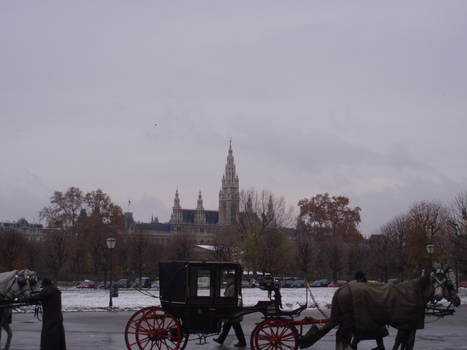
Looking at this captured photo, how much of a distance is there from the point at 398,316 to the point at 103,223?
7125 centimetres

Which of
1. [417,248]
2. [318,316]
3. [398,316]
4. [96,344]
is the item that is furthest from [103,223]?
[398,316]

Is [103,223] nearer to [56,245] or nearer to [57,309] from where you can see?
[56,245]

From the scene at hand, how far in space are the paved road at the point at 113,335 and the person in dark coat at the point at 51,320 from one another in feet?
9.41

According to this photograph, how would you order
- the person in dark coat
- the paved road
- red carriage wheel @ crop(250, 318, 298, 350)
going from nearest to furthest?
the person in dark coat → red carriage wheel @ crop(250, 318, 298, 350) → the paved road

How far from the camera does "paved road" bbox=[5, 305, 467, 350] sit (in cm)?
1463

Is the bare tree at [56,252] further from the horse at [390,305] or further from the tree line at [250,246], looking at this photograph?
the horse at [390,305]

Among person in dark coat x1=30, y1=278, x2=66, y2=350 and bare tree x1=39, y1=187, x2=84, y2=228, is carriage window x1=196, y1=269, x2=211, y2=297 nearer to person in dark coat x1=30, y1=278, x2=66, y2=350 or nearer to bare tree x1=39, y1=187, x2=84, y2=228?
person in dark coat x1=30, y1=278, x2=66, y2=350

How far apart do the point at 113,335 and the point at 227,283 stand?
5.24 meters

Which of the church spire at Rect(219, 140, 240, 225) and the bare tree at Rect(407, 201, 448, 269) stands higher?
the church spire at Rect(219, 140, 240, 225)

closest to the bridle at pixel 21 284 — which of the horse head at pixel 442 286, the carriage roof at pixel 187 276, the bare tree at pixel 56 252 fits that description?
the carriage roof at pixel 187 276

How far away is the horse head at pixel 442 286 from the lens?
11133 mm

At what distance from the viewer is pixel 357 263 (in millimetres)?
74625

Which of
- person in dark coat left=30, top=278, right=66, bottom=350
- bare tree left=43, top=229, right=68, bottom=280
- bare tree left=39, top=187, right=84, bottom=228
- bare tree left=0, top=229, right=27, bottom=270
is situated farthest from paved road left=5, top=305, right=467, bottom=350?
bare tree left=39, top=187, right=84, bottom=228

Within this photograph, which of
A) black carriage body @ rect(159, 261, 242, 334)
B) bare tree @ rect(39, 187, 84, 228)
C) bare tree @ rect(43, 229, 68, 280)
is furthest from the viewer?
bare tree @ rect(39, 187, 84, 228)
